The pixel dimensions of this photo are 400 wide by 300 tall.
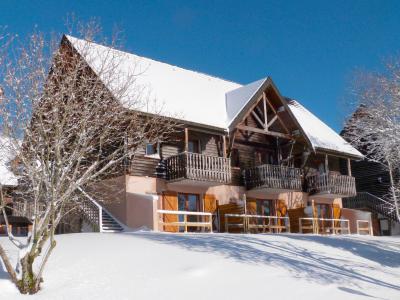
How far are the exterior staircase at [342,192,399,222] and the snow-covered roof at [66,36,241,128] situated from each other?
13.4m

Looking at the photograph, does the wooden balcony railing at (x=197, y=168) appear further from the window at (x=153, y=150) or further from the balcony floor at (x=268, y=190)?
the balcony floor at (x=268, y=190)

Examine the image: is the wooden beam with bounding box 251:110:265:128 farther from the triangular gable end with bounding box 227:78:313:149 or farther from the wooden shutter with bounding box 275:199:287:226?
the wooden shutter with bounding box 275:199:287:226

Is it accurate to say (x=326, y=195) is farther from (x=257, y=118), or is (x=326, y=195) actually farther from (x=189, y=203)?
(x=189, y=203)

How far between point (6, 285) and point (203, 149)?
54.3 ft

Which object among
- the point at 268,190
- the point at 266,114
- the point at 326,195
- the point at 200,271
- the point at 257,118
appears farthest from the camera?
the point at 326,195

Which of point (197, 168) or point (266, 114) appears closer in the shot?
point (197, 168)

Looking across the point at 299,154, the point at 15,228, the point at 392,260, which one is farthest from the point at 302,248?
the point at 15,228

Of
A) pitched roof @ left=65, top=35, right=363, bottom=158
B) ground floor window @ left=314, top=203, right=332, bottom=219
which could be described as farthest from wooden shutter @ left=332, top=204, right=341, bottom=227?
pitched roof @ left=65, top=35, right=363, bottom=158

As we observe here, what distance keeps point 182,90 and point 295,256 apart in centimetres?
1354

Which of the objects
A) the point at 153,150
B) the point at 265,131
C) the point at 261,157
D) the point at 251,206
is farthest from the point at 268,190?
the point at 153,150

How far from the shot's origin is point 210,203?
25875 mm

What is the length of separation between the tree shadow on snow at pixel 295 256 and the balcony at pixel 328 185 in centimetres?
1052

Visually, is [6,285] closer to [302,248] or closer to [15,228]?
[302,248]

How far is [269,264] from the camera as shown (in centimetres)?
1381
